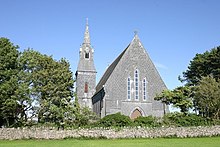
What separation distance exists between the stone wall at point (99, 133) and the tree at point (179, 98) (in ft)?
27.0

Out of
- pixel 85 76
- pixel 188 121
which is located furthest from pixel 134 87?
pixel 188 121

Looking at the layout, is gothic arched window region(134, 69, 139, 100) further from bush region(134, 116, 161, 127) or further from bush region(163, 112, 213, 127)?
bush region(163, 112, 213, 127)

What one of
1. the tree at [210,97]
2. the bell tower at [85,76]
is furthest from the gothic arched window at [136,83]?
the bell tower at [85,76]

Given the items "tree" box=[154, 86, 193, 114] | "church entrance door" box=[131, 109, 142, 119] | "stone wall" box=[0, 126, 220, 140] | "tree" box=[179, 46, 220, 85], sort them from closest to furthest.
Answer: "stone wall" box=[0, 126, 220, 140], "tree" box=[154, 86, 193, 114], "church entrance door" box=[131, 109, 142, 119], "tree" box=[179, 46, 220, 85]

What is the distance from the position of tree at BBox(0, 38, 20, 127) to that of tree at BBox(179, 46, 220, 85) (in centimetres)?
3074

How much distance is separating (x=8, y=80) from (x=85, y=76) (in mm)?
21658

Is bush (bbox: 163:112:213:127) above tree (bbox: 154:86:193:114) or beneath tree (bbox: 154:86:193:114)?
beneath

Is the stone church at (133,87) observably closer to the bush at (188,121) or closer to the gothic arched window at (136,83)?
the gothic arched window at (136,83)

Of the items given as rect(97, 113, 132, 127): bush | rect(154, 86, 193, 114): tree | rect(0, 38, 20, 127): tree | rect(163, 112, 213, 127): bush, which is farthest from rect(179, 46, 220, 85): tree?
rect(0, 38, 20, 127): tree

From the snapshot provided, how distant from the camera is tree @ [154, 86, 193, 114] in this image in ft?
131

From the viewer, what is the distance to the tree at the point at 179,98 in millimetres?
39794


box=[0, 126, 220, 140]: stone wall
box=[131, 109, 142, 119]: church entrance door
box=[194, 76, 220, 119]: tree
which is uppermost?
box=[194, 76, 220, 119]: tree

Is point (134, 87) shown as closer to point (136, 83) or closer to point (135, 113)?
point (136, 83)

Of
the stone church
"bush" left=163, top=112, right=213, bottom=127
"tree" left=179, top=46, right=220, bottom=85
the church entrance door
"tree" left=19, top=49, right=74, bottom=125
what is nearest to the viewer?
"bush" left=163, top=112, right=213, bottom=127
